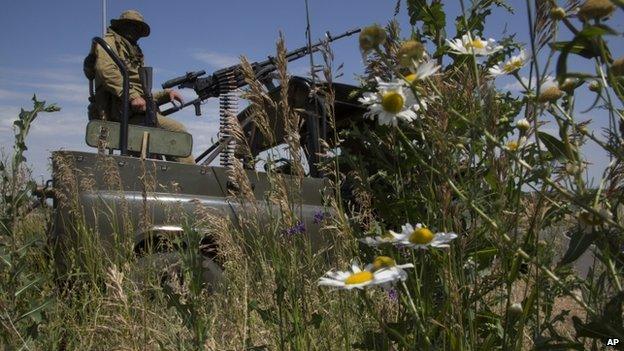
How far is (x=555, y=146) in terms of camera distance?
1.17 metres

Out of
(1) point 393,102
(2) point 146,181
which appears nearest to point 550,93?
(1) point 393,102

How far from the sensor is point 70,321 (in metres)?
2.54

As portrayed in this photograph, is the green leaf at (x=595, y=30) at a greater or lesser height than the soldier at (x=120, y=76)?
lesser

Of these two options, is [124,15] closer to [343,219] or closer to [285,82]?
[285,82]

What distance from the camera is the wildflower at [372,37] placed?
1.13 meters

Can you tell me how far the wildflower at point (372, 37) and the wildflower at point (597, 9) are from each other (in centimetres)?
39

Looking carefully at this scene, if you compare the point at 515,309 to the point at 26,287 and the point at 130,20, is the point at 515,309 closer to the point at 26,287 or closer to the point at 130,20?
the point at 26,287

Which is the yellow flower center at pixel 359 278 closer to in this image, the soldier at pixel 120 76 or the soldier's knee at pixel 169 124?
the soldier at pixel 120 76

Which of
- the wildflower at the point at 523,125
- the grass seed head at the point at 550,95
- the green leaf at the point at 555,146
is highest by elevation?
the grass seed head at the point at 550,95

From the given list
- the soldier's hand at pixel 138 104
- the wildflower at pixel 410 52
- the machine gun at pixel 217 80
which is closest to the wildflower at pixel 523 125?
the wildflower at pixel 410 52

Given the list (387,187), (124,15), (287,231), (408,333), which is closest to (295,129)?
(287,231)

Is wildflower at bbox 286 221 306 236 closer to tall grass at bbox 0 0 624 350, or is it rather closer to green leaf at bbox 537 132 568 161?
tall grass at bbox 0 0 624 350

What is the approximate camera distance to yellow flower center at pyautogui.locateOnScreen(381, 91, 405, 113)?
3.76ft

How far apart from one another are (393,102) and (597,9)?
0.41 meters
